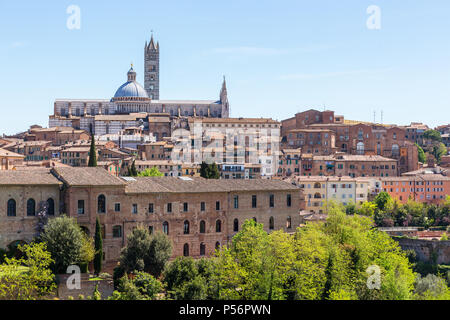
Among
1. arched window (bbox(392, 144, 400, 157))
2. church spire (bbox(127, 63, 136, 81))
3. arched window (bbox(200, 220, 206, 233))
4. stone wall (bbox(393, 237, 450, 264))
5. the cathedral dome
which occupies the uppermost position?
church spire (bbox(127, 63, 136, 81))

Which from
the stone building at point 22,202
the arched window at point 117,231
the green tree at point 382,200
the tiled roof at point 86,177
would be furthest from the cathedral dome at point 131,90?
the stone building at point 22,202

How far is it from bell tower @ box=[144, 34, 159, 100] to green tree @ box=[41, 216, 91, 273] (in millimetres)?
95291

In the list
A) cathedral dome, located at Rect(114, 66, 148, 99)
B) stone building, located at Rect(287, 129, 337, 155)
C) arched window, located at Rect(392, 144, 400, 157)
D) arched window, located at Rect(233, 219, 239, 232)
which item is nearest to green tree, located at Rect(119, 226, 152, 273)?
arched window, located at Rect(233, 219, 239, 232)

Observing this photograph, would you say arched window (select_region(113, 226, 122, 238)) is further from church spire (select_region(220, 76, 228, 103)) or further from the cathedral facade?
church spire (select_region(220, 76, 228, 103))

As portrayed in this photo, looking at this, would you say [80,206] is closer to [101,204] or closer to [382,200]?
[101,204]

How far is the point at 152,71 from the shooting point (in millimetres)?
124812

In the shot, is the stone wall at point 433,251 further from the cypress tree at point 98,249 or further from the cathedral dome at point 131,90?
the cathedral dome at point 131,90

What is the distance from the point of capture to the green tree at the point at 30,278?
2600cm

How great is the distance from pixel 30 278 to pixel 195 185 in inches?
495

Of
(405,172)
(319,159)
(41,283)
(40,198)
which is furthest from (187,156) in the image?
(41,283)

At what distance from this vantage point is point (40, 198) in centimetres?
3241

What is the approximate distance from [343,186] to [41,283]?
40.4 meters

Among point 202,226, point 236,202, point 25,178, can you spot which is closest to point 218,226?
point 202,226

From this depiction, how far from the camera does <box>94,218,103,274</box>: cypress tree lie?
31.7 meters
